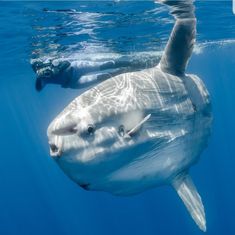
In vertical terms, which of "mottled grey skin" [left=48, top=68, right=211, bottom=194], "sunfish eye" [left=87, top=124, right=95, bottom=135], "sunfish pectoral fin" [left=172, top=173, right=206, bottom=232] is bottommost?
"sunfish pectoral fin" [left=172, top=173, right=206, bottom=232]

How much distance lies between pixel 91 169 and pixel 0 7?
337 inches

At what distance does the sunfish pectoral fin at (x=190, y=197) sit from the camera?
4578mm

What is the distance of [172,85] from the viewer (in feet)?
15.1

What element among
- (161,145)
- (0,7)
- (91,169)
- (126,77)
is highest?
(0,7)

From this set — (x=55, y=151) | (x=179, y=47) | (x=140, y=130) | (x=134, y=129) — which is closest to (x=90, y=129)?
(x=55, y=151)

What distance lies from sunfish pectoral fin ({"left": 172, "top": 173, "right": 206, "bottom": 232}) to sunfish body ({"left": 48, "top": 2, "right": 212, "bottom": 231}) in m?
0.01

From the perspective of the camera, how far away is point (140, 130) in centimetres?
331

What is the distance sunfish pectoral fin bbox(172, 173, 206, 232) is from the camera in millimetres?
4578

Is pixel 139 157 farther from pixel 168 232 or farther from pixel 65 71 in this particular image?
pixel 168 232

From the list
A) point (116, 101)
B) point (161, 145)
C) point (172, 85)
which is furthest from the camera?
point (172, 85)

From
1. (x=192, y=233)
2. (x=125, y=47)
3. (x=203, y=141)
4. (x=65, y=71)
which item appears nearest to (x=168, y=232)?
(x=192, y=233)

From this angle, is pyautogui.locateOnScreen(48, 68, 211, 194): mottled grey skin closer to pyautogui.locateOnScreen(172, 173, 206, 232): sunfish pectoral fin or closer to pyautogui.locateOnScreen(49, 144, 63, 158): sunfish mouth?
pyautogui.locateOnScreen(49, 144, 63, 158): sunfish mouth

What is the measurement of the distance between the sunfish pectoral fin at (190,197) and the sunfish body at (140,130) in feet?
0.04

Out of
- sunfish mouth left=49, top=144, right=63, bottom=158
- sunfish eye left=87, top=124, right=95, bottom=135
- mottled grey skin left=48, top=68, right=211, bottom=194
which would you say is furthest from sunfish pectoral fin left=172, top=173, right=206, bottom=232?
sunfish mouth left=49, top=144, right=63, bottom=158
